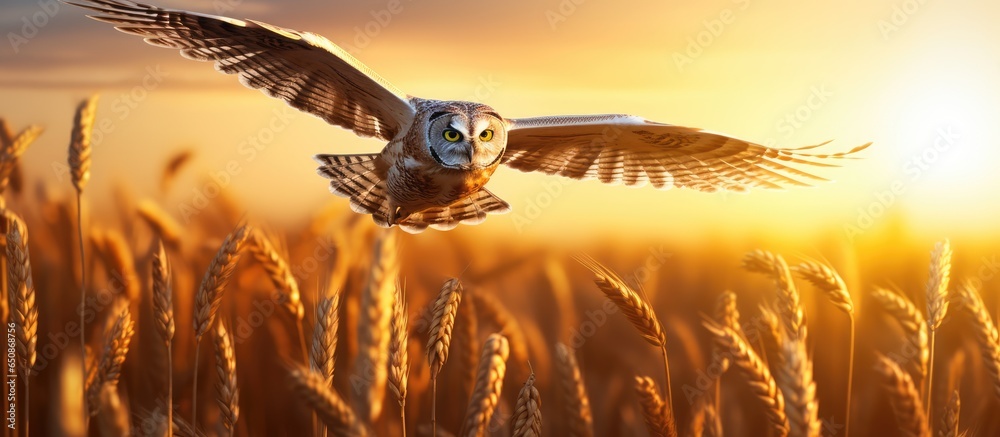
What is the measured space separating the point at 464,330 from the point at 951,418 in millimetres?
1626

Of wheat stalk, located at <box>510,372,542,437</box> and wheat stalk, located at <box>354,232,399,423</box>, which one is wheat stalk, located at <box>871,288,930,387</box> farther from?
wheat stalk, located at <box>354,232,399,423</box>

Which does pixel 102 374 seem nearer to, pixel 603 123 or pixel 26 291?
pixel 26 291

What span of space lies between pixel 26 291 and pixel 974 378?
10.9 feet

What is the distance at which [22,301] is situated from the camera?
6.66 feet

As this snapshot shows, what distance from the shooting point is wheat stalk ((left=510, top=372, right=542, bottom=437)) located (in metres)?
1.67

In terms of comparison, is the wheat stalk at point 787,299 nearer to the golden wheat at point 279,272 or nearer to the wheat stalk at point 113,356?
the golden wheat at point 279,272

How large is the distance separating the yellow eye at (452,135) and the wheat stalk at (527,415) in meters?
0.87

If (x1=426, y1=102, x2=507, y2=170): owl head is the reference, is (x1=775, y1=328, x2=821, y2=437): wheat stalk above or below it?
below

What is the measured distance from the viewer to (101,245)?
2.64 metres

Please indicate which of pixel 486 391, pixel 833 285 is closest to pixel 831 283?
pixel 833 285

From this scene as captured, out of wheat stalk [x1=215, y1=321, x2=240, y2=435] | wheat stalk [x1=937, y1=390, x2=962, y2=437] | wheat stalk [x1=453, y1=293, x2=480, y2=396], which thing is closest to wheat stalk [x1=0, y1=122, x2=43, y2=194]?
wheat stalk [x1=215, y1=321, x2=240, y2=435]

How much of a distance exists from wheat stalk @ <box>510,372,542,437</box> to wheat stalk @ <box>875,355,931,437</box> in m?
0.97

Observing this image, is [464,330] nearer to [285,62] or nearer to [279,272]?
[279,272]

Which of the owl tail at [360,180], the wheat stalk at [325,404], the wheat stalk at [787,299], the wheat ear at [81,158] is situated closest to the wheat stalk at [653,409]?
the wheat stalk at [787,299]
